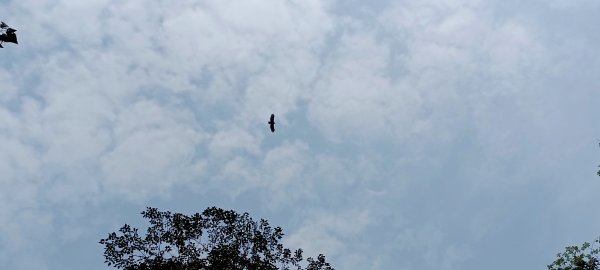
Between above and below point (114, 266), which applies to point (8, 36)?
above

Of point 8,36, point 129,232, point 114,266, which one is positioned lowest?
point 114,266

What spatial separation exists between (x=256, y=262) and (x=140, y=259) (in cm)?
625

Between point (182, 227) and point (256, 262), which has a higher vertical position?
point (182, 227)

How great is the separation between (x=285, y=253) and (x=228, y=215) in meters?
3.86

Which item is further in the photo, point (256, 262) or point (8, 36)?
point (8, 36)

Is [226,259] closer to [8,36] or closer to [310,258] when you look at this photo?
[310,258]

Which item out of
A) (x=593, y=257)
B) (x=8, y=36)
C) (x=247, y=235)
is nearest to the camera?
(x=593, y=257)

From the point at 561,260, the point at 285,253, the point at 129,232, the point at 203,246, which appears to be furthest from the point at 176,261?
the point at 561,260

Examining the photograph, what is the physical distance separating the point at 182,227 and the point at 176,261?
196cm

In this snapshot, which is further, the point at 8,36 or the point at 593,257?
the point at 8,36

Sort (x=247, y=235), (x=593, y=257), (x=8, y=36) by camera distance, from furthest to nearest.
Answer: (x=8, y=36) → (x=247, y=235) → (x=593, y=257)

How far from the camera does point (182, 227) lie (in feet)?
84.8

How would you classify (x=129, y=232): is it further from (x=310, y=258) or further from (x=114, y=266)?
(x=310, y=258)

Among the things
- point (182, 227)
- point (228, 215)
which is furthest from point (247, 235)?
point (182, 227)
